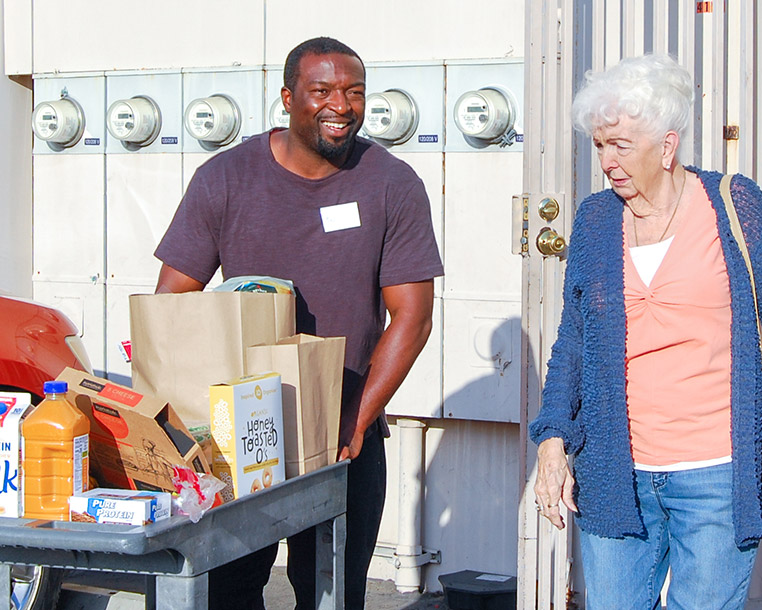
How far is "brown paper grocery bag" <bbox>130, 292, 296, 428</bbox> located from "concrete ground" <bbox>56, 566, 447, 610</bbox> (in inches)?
48.2

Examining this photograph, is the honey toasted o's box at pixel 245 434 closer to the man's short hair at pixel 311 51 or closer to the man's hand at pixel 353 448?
the man's hand at pixel 353 448

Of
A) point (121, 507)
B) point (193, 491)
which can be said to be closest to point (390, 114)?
point (193, 491)

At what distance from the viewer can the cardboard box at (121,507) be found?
2.06 m

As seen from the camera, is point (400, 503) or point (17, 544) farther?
point (400, 503)

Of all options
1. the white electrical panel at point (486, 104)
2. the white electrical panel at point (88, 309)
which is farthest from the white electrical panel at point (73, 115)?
the white electrical panel at point (486, 104)

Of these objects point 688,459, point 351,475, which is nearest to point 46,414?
point 351,475

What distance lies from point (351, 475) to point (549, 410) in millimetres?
A: 736

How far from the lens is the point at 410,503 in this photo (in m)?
4.82

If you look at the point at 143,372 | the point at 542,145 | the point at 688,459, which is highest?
the point at 542,145

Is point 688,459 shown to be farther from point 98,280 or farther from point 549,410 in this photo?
point 98,280

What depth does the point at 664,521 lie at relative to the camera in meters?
2.57

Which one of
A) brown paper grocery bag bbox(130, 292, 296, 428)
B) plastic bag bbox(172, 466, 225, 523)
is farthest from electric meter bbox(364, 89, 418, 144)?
plastic bag bbox(172, 466, 225, 523)

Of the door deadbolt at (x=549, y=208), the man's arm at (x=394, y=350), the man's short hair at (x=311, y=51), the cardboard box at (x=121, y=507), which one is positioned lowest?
the cardboard box at (x=121, y=507)

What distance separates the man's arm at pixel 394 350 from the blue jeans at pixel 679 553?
0.64 metres
